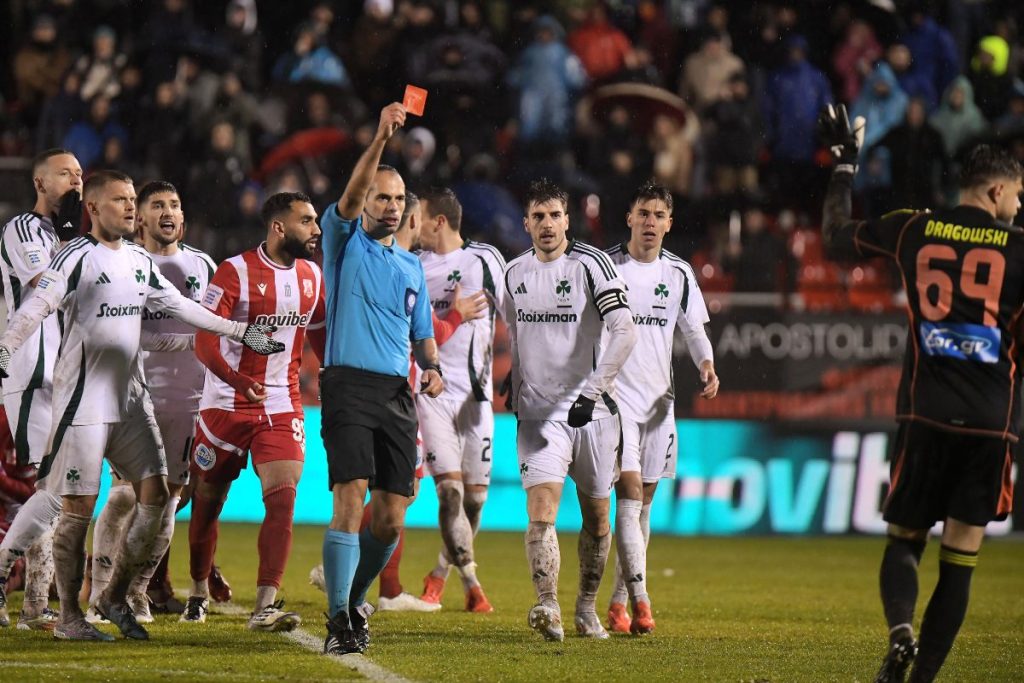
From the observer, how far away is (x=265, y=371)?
8852mm

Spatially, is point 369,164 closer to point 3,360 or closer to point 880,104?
point 3,360

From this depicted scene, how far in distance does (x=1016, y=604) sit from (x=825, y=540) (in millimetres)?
4596

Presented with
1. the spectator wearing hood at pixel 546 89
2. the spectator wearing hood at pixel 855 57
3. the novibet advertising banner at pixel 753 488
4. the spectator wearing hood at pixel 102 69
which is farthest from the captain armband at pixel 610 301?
the spectator wearing hood at pixel 855 57

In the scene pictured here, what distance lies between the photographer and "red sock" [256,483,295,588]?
27.5 ft

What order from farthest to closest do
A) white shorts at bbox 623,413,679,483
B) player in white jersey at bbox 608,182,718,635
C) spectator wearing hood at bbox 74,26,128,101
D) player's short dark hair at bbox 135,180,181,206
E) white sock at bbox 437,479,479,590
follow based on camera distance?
spectator wearing hood at bbox 74,26,128,101, white sock at bbox 437,479,479,590, white shorts at bbox 623,413,679,483, player in white jersey at bbox 608,182,718,635, player's short dark hair at bbox 135,180,181,206

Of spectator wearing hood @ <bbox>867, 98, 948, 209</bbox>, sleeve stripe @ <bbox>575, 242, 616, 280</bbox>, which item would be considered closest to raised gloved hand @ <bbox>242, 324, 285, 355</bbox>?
sleeve stripe @ <bbox>575, 242, 616, 280</bbox>

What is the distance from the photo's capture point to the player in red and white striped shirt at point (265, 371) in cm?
858

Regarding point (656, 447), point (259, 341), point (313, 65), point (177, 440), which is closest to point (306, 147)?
point (313, 65)

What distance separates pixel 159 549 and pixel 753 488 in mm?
8384

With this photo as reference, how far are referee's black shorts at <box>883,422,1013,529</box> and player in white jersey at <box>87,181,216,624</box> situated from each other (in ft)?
14.4

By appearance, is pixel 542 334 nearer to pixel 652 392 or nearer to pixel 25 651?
pixel 652 392

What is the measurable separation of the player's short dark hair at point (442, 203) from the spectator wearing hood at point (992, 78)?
10.5m

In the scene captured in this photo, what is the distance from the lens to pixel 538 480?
28.1 feet

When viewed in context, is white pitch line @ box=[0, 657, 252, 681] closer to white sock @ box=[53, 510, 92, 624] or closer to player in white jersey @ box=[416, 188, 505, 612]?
white sock @ box=[53, 510, 92, 624]
